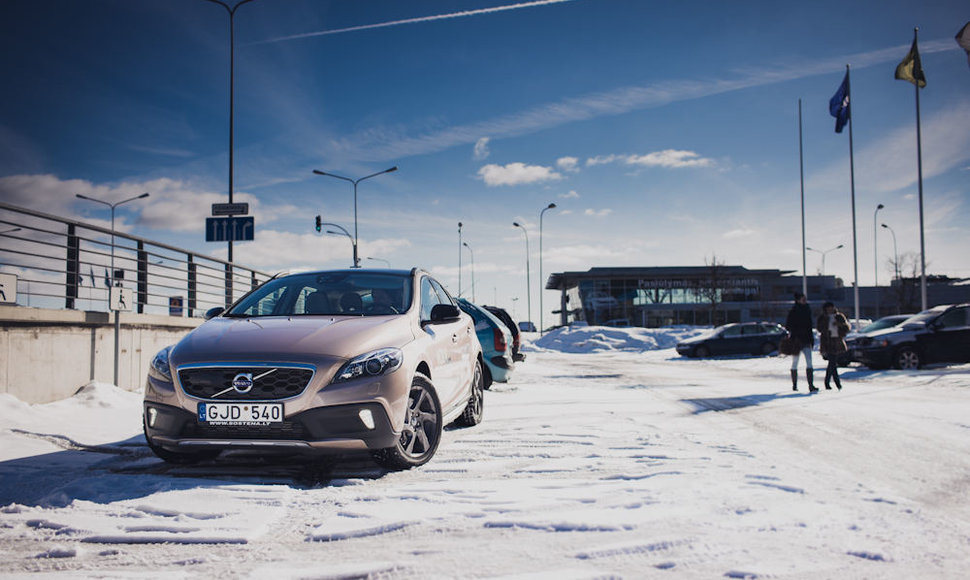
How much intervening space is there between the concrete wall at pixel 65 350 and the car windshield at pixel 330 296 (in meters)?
2.94

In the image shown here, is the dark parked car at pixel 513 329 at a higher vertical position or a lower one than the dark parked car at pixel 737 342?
higher

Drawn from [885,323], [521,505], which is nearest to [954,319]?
→ [885,323]

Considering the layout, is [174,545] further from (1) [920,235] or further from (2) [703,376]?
(1) [920,235]

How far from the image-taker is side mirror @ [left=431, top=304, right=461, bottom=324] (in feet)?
17.9

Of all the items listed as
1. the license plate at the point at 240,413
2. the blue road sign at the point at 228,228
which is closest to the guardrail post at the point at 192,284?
the blue road sign at the point at 228,228

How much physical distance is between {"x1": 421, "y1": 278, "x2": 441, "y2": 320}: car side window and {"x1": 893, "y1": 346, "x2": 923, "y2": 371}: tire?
44.0 feet

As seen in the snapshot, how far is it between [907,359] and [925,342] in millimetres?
569

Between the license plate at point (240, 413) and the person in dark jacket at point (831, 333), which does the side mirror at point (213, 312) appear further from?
the person in dark jacket at point (831, 333)

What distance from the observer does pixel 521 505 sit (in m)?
3.70

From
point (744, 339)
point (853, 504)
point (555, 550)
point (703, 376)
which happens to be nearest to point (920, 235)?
point (744, 339)

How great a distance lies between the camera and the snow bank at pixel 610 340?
35344 mm

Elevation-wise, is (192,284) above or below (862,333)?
above

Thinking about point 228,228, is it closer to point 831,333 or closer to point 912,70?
point 831,333

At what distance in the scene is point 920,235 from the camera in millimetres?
24953
